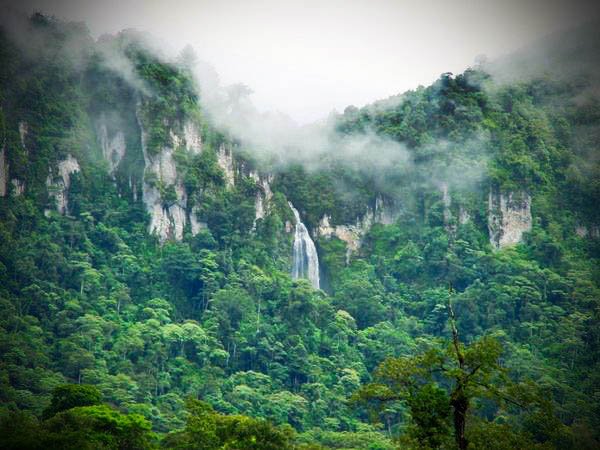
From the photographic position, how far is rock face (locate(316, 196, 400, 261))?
2534 inches

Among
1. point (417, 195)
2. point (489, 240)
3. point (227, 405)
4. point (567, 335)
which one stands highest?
point (417, 195)

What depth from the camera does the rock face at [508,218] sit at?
6116cm

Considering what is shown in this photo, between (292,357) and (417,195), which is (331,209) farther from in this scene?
(292,357)

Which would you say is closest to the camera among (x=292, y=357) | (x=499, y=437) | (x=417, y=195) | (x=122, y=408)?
(x=499, y=437)

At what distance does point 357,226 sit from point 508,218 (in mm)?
12995

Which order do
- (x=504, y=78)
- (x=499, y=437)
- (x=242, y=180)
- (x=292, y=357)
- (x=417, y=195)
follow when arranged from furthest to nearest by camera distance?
1. (x=504, y=78)
2. (x=417, y=195)
3. (x=242, y=180)
4. (x=292, y=357)
5. (x=499, y=437)

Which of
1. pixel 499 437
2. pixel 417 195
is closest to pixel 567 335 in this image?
pixel 417 195

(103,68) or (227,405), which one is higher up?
(103,68)

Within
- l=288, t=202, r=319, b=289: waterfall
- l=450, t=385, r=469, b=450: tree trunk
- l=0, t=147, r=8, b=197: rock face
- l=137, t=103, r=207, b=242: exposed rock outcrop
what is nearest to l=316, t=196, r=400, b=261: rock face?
l=288, t=202, r=319, b=289: waterfall

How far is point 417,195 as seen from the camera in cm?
6562

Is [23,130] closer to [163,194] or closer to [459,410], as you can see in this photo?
[163,194]

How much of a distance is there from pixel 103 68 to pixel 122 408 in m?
30.9

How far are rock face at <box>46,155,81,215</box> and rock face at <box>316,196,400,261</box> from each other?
21672mm

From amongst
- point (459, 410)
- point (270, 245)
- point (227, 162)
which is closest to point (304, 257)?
point (270, 245)
